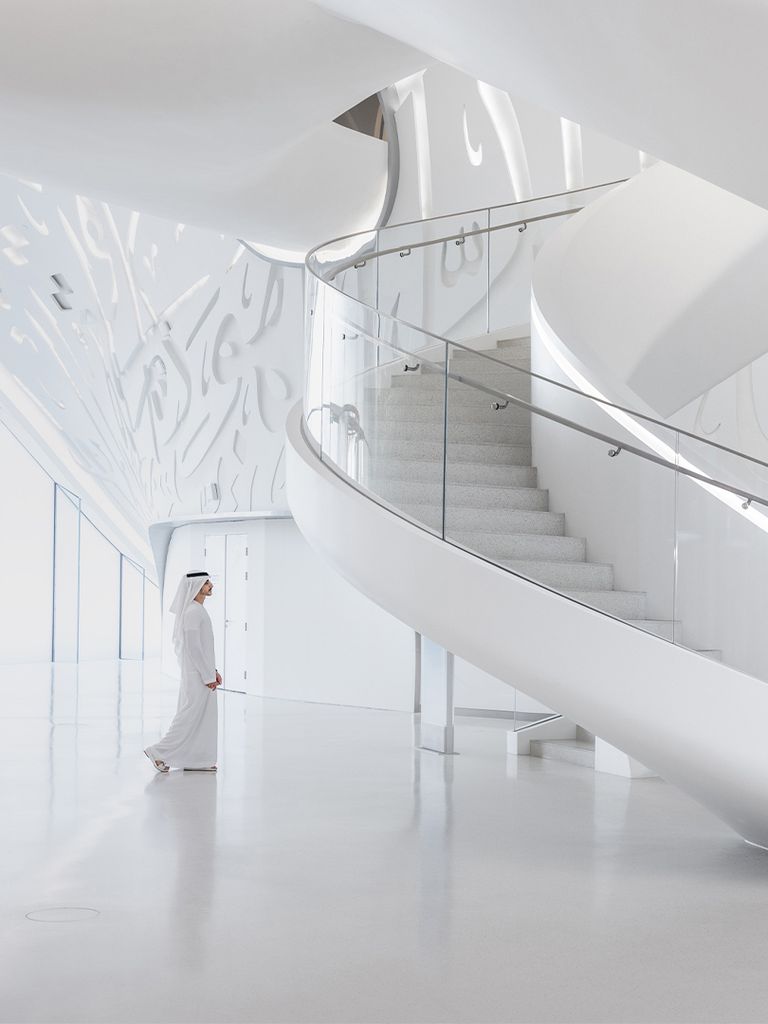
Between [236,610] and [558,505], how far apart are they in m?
11.1

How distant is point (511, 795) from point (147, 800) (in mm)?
2532

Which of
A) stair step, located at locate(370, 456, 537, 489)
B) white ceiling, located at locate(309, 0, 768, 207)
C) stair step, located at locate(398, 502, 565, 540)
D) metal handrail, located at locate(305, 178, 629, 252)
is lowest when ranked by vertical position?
stair step, located at locate(398, 502, 565, 540)

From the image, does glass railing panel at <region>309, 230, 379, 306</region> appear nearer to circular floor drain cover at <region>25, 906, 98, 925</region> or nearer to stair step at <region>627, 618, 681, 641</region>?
stair step at <region>627, 618, 681, 641</region>

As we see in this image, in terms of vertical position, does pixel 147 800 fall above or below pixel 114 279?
below

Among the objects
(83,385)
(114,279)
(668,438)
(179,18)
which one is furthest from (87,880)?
(83,385)

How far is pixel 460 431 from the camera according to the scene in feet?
25.4

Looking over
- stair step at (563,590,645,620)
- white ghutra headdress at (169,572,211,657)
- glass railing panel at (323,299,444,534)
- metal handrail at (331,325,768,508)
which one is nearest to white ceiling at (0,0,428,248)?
glass railing panel at (323,299,444,534)

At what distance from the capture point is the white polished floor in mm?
4016

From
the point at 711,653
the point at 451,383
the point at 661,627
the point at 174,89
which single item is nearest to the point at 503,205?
the point at 174,89

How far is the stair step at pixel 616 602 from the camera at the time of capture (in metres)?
6.43

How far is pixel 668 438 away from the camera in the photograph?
272 inches

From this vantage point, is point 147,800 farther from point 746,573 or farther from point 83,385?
point 83,385

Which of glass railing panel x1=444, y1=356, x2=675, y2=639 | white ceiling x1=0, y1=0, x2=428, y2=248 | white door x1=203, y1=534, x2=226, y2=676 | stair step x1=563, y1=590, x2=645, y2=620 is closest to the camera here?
stair step x1=563, y1=590, x2=645, y2=620

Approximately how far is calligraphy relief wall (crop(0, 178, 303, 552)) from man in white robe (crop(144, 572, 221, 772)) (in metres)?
6.21
